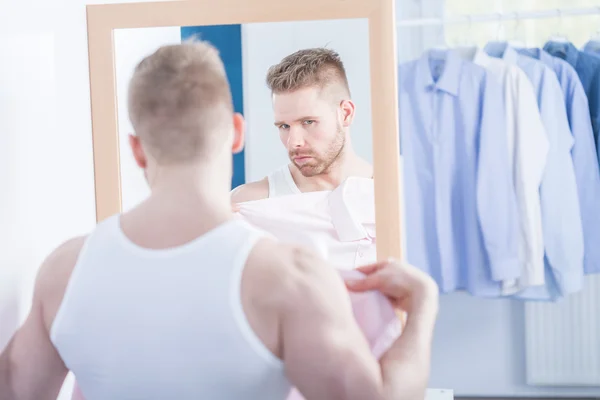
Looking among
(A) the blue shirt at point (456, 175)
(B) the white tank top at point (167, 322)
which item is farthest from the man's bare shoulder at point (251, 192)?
(A) the blue shirt at point (456, 175)

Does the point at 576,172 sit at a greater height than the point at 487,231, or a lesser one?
greater

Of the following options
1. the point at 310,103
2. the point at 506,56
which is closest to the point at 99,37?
the point at 310,103

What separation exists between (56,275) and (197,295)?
19cm

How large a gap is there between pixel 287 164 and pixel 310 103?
0.09m

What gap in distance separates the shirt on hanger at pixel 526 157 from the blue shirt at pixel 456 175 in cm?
3

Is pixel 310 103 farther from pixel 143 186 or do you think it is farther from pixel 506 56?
pixel 506 56

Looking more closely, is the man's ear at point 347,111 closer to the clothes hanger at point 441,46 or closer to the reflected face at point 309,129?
the reflected face at point 309,129

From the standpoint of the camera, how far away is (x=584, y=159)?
2.17 m

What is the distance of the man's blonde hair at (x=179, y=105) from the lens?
811 millimetres

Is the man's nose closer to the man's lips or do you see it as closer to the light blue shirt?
the man's lips

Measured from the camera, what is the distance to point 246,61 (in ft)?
3.41

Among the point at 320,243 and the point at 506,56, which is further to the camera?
the point at 506,56

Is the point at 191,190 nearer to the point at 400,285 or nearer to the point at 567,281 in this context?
the point at 400,285

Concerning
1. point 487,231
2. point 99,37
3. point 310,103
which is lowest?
point 487,231
